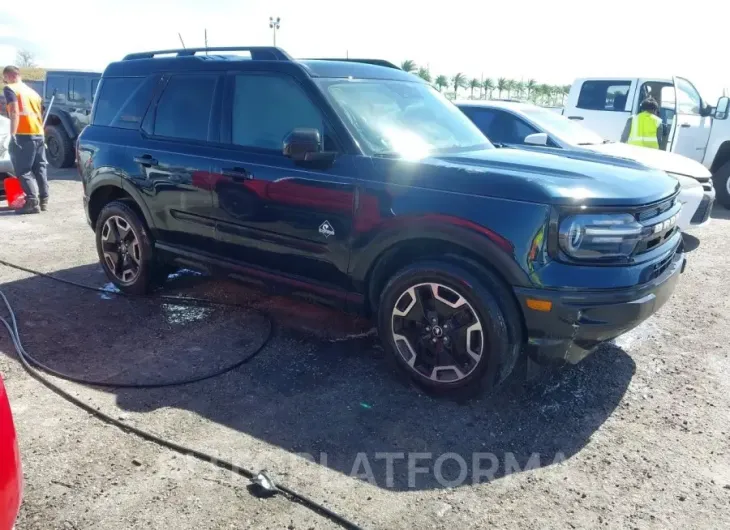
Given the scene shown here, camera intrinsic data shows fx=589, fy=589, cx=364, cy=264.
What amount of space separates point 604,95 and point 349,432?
A: 920 centimetres

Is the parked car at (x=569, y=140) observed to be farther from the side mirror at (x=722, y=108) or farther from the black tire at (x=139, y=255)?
the black tire at (x=139, y=255)

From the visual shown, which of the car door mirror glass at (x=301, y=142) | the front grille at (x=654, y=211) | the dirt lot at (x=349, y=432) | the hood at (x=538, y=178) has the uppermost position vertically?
the car door mirror glass at (x=301, y=142)

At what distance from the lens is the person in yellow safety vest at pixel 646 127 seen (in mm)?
8539

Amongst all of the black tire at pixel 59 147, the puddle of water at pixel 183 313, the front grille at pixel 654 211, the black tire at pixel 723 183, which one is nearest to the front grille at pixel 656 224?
the front grille at pixel 654 211

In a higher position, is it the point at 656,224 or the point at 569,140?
the point at 569,140

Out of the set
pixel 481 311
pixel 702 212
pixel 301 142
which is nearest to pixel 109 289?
pixel 301 142

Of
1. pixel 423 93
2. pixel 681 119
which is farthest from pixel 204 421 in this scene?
pixel 681 119

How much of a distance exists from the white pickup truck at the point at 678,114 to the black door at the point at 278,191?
7810mm

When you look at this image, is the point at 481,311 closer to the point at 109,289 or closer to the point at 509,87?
the point at 109,289

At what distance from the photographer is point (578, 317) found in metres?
2.93

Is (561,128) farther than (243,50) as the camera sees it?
Yes

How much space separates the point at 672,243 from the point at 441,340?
152 cm

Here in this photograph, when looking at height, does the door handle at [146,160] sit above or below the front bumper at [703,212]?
above

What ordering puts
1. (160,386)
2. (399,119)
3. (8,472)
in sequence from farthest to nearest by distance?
(399,119), (160,386), (8,472)
